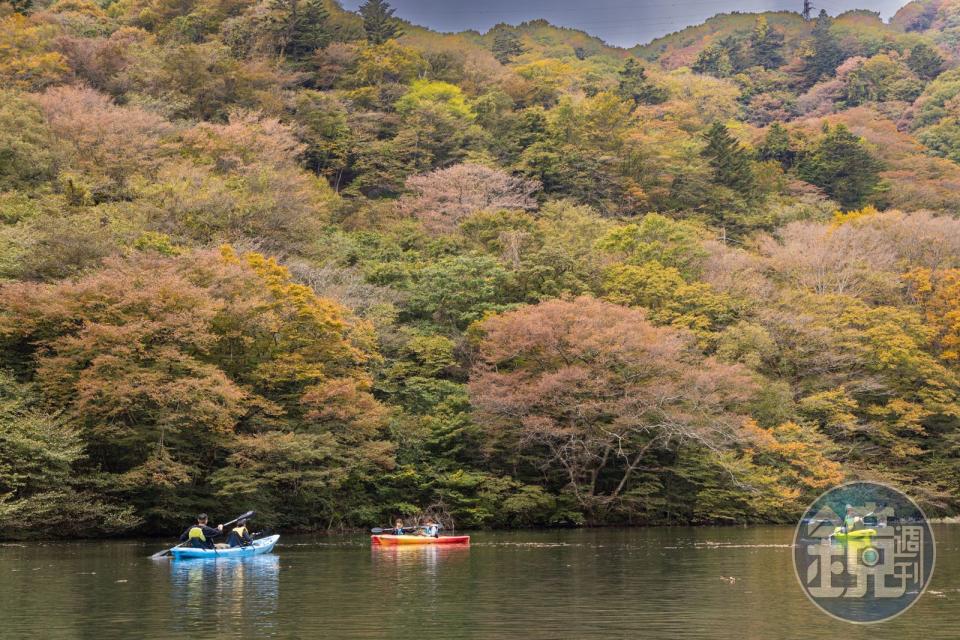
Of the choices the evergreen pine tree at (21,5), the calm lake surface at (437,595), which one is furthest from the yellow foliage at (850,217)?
the evergreen pine tree at (21,5)

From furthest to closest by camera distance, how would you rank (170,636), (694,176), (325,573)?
1. (694,176)
2. (325,573)
3. (170,636)

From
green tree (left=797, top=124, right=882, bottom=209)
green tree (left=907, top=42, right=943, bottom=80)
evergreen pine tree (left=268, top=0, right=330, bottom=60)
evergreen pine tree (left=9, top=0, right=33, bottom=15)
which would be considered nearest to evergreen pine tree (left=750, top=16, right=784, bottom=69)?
green tree (left=907, top=42, right=943, bottom=80)

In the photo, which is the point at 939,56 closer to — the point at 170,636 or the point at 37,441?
the point at 37,441

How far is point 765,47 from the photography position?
12150cm

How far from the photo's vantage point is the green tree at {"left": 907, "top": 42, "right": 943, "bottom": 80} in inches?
4171

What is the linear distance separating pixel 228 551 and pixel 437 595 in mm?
9660

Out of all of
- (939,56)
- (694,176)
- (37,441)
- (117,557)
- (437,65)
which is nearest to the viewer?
(117,557)

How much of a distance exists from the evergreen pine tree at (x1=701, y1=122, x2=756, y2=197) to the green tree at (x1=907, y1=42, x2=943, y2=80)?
43.8m

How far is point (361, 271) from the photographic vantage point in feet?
161

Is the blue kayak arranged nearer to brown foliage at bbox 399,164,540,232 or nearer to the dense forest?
the dense forest

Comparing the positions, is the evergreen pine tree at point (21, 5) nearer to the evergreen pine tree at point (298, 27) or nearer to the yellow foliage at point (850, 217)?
the evergreen pine tree at point (298, 27)

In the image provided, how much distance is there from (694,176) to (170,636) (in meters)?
59.4

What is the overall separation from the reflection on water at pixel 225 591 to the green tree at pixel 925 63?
96987 millimetres

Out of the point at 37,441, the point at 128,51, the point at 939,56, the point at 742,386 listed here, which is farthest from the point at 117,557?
the point at 939,56
